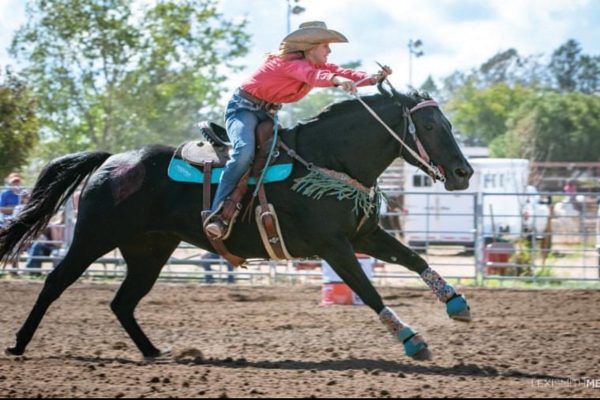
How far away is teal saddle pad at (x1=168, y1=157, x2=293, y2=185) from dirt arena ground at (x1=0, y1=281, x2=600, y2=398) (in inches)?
51.3

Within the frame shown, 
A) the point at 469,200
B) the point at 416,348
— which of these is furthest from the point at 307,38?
the point at 469,200

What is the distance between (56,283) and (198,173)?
1.34 metres

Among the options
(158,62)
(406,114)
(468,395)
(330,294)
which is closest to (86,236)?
(406,114)

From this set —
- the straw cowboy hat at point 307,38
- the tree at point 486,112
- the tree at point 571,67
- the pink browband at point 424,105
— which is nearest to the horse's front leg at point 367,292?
the pink browband at point 424,105

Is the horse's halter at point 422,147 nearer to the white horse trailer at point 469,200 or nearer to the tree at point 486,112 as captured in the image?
the white horse trailer at point 469,200

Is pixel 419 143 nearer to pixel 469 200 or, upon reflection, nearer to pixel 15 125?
A: pixel 15 125

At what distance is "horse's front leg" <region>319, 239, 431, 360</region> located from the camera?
6.57 meters

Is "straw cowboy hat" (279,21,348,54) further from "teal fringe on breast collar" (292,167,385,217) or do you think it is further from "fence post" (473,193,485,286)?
"fence post" (473,193,485,286)

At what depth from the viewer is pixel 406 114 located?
693 centimetres

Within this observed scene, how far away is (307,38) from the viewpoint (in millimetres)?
6922

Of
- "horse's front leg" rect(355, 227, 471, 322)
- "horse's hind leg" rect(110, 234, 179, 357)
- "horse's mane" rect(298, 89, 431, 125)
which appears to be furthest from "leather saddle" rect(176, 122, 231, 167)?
"horse's front leg" rect(355, 227, 471, 322)

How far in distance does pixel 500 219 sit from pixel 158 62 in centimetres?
934

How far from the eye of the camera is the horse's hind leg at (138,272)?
7.58 metres

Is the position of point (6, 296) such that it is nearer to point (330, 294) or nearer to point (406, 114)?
point (330, 294)
